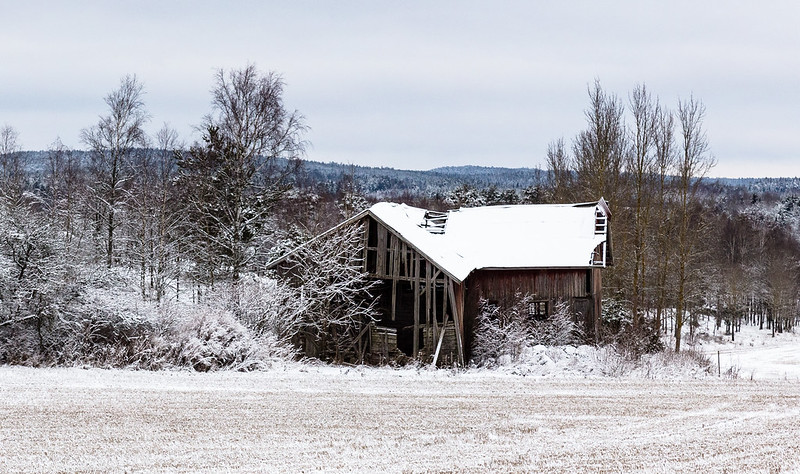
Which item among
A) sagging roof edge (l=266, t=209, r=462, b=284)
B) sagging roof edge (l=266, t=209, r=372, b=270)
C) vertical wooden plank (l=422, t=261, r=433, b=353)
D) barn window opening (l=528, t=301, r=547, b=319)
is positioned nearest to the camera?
sagging roof edge (l=266, t=209, r=462, b=284)

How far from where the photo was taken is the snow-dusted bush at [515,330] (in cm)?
2519

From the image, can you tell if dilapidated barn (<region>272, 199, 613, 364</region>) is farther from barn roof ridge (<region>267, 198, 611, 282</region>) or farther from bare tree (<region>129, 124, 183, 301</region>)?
bare tree (<region>129, 124, 183, 301</region>)

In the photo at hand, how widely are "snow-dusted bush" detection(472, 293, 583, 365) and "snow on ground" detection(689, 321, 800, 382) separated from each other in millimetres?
5442

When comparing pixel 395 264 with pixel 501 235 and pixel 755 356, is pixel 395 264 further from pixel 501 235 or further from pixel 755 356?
pixel 755 356

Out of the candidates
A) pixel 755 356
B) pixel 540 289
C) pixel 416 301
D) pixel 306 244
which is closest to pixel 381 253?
pixel 416 301

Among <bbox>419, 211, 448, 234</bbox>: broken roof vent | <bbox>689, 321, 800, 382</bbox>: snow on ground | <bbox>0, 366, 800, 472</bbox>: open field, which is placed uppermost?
<bbox>419, 211, 448, 234</bbox>: broken roof vent

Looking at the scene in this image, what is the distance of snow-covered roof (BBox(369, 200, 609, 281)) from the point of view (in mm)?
27422

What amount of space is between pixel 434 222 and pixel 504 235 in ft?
11.5

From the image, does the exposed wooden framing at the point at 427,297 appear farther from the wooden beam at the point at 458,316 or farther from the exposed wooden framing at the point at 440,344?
the wooden beam at the point at 458,316

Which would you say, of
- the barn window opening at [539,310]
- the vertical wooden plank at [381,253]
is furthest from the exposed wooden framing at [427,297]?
the barn window opening at [539,310]

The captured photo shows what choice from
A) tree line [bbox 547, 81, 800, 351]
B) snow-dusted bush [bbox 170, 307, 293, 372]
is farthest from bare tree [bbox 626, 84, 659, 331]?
snow-dusted bush [bbox 170, 307, 293, 372]

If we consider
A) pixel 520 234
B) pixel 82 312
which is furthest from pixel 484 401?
pixel 520 234

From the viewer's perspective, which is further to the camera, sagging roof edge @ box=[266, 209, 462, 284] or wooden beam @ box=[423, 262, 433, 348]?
wooden beam @ box=[423, 262, 433, 348]

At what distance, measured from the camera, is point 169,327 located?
21.5 meters
